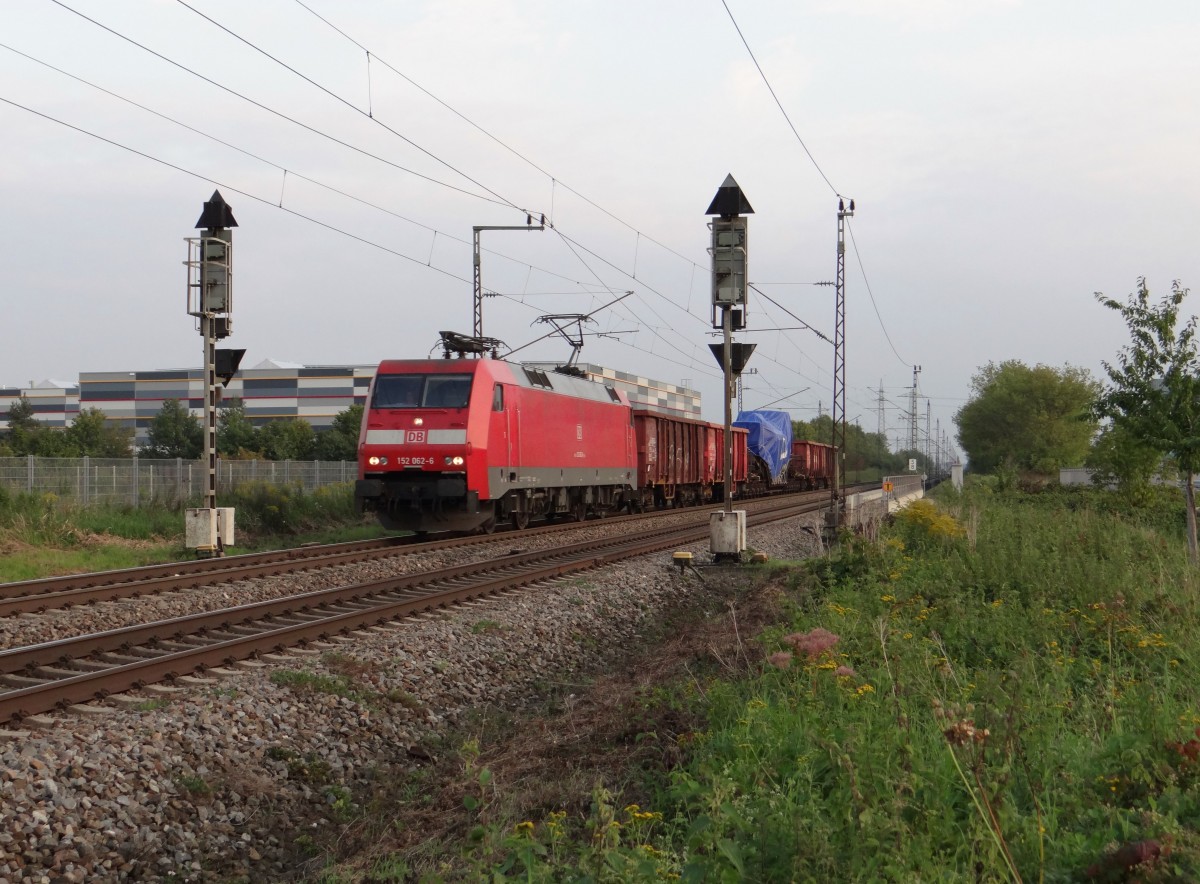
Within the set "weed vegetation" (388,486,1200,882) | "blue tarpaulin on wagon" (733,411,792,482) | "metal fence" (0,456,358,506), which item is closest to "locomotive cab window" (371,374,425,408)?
"metal fence" (0,456,358,506)

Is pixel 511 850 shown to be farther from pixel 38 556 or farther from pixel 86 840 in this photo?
pixel 38 556

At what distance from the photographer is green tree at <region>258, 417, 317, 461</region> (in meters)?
78.2

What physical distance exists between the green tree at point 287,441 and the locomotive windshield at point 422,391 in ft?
197

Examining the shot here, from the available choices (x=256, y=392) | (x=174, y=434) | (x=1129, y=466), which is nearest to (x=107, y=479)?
(x=1129, y=466)

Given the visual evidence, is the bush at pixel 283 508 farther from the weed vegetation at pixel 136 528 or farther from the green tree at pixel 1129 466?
the green tree at pixel 1129 466

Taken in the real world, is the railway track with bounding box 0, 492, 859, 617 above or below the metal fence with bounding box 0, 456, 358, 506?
below

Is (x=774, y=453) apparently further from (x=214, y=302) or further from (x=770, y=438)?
(x=214, y=302)

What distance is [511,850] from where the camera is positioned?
4348mm

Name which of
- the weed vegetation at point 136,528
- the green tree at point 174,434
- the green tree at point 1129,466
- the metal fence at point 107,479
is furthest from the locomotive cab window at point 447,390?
the green tree at point 174,434

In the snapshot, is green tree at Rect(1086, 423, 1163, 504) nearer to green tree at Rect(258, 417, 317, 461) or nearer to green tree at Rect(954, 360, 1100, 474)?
green tree at Rect(954, 360, 1100, 474)

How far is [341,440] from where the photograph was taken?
244 feet

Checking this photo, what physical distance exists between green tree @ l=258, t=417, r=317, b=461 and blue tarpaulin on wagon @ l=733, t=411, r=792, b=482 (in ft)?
138

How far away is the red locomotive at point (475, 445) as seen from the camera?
61.4 ft

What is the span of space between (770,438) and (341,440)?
3907cm
